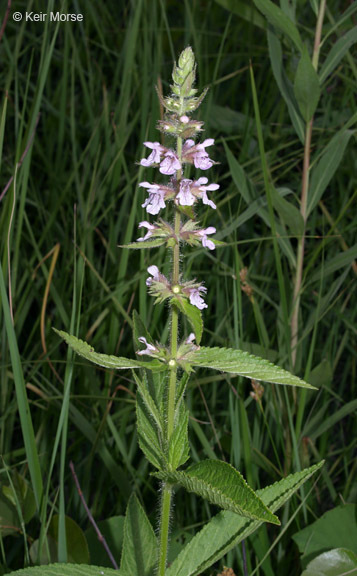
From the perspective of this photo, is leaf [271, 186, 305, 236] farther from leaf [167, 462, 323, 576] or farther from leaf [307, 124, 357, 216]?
leaf [167, 462, 323, 576]

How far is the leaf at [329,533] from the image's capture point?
181cm

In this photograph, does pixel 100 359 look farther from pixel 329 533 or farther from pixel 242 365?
pixel 329 533

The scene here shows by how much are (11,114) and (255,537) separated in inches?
88.8

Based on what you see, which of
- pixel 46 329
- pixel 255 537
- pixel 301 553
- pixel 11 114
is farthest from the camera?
pixel 11 114

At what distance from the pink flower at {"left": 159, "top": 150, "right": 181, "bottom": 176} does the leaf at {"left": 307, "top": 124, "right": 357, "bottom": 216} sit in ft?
3.50

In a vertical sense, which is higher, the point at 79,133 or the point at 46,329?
the point at 79,133

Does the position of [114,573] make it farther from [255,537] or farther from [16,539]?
[16,539]

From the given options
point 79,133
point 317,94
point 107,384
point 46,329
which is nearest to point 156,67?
point 79,133

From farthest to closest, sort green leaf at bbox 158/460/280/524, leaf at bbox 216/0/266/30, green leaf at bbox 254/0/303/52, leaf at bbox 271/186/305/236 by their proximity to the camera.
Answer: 1. leaf at bbox 216/0/266/30
2. leaf at bbox 271/186/305/236
3. green leaf at bbox 254/0/303/52
4. green leaf at bbox 158/460/280/524

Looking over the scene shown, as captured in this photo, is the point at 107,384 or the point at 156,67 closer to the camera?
the point at 107,384

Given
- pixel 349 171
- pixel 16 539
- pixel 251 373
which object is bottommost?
pixel 16 539

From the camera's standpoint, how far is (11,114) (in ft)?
10.2

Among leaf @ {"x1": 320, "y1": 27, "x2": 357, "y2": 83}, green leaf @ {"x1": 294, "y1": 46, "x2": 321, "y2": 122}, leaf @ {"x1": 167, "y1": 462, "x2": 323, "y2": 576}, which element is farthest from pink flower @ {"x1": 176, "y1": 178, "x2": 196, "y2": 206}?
leaf @ {"x1": 320, "y1": 27, "x2": 357, "y2": 83}

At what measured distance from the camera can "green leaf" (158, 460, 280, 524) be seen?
103 centimetres
